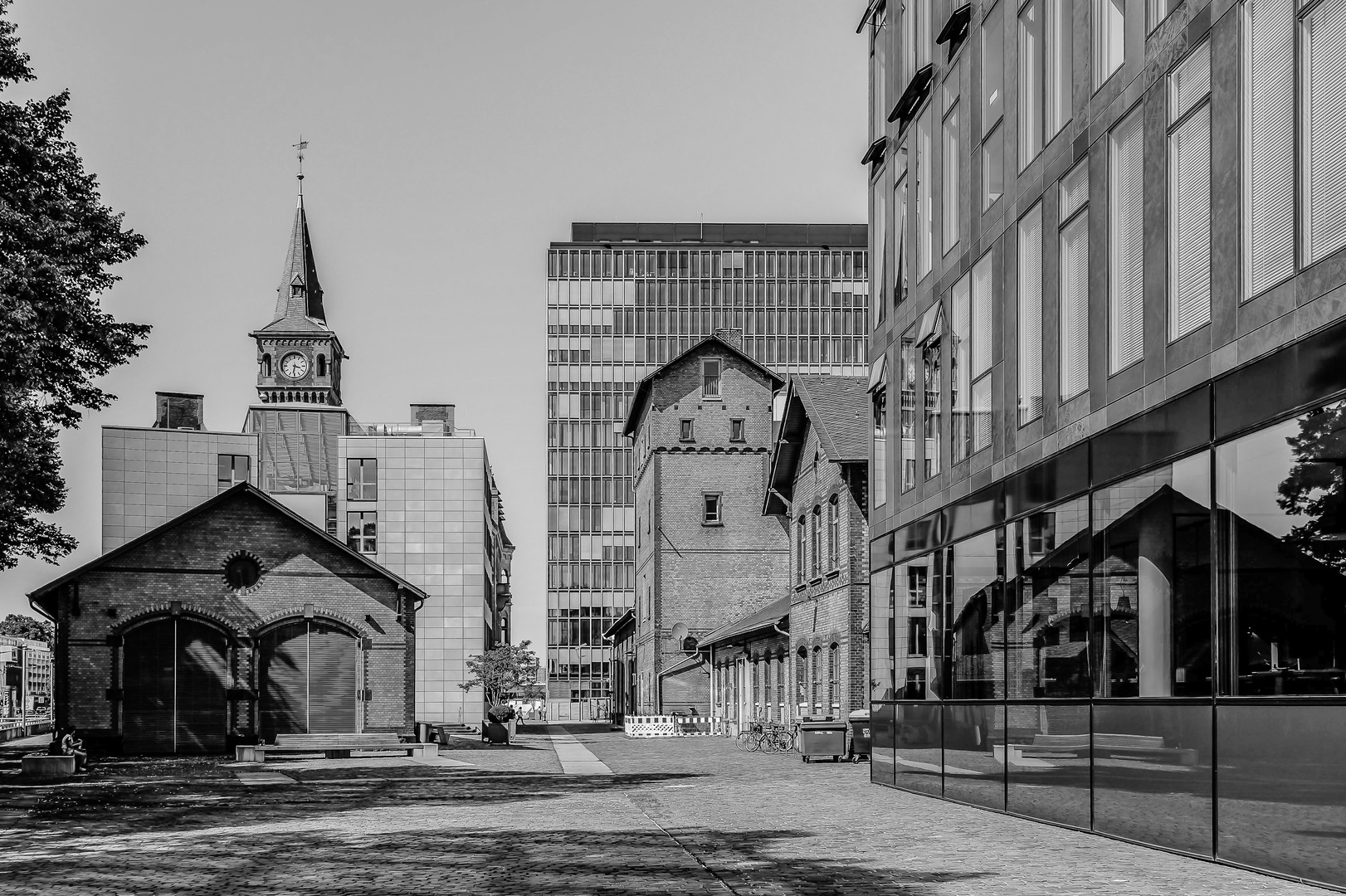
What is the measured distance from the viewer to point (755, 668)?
46.8 m

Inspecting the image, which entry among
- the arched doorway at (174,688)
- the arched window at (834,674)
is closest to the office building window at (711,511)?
the arched doorway at (174,688)

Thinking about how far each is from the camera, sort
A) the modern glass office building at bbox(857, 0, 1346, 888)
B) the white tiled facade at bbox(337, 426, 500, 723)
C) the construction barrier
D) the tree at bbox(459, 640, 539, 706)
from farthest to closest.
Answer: the white tiled facade at bbox(337, 426, 500, 723) < the tree at bbox(459, 640, 539, 706) < the construction barrier < the modern glass office building at bbox(857, 0, 1346, 888)

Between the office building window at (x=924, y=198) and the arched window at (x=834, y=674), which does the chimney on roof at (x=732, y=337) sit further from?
the office building window at (x=924, y=198)

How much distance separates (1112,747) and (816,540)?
22500mm

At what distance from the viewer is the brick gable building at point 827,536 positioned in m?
33.2

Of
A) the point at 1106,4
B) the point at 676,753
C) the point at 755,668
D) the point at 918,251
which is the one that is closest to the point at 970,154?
the point at 918,251

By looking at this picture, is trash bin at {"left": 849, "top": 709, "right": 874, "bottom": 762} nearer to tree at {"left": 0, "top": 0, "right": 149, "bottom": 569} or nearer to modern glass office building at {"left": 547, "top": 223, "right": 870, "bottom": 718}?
tree at {"left": 0, "top": 0, "right": 149, "bottom": 569}

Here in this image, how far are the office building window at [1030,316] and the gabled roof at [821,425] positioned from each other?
15373 millimetres

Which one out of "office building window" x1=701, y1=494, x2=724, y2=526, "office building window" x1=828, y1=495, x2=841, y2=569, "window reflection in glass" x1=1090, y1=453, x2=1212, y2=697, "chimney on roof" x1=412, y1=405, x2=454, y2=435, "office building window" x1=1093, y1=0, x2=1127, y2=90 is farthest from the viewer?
"chimney on roof" x1=412, y1=405, x2=454, y2=435

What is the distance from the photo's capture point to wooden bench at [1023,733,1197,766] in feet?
41.8

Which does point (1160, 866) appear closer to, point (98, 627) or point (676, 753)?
point (676, 753)

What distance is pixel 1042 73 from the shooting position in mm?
16562

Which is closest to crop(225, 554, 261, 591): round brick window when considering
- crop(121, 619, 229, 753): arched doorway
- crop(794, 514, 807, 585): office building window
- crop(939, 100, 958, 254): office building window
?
crop(121, 619, 229, 753): arched doorway

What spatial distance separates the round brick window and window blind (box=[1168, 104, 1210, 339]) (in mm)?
34949
